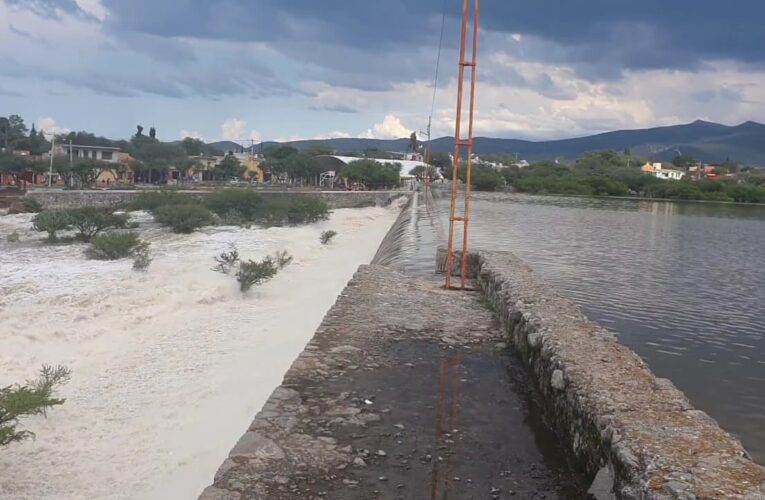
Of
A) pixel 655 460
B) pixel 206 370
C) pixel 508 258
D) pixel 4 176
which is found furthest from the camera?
pixel 4 176

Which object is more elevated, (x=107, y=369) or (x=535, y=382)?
(x=535, y=382)

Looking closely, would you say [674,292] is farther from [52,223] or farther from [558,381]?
[52,223]

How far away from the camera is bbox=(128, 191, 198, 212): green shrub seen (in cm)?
4325

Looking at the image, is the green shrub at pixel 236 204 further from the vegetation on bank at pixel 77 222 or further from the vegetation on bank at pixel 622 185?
the vegetation on bank at pixel 622 185

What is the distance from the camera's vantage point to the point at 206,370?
30.8ft

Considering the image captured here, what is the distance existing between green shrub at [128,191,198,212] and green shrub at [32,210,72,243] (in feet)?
42.2

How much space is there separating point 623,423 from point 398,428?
1.73m

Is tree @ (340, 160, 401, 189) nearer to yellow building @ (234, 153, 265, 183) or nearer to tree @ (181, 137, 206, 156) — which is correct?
yellow building @ (234, 153, 265, 183)

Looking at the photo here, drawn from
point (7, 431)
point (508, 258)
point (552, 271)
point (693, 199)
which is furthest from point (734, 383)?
point (693, 199)

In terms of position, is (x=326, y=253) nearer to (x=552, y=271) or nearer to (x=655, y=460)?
(x=552, y=271)

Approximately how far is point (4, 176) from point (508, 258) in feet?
236

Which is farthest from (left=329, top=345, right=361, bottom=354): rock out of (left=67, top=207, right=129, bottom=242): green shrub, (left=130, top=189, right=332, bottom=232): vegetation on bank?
(left=130, top=189, right=332, bottom=232): vegetation on bank

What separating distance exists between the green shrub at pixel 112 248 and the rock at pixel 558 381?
17627mm

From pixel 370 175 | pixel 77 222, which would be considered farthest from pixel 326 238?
pixel 370 175
